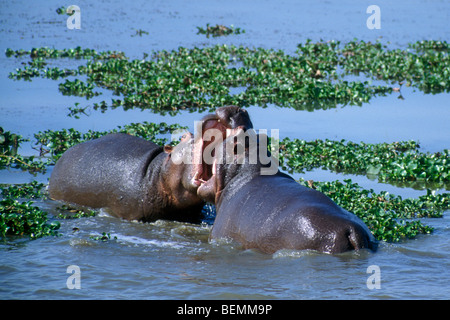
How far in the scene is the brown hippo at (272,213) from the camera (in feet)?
21.0

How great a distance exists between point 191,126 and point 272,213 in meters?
5.41

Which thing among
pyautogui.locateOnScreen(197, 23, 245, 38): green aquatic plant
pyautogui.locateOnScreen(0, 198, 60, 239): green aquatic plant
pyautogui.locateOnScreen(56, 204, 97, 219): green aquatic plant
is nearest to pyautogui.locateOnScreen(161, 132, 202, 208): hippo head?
pyautogui.locateOnScreen(56, 204, 97, 219): green aquatic plant

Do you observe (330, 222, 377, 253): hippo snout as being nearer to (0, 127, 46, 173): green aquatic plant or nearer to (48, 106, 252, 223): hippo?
(48, 106, 252, 223): hippo

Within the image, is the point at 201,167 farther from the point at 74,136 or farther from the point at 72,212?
the point at 74,136

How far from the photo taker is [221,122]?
309 inches

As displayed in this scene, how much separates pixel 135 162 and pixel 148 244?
1344 mm

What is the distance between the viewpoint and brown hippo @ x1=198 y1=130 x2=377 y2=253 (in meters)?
6.41

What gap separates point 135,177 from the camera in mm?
8617

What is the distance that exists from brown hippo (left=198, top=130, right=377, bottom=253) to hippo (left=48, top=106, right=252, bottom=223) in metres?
0.32

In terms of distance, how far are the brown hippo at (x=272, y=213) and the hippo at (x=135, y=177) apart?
0.32 m

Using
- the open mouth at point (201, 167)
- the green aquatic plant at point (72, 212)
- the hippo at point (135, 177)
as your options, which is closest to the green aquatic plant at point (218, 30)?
the hippo at point (135, 177)

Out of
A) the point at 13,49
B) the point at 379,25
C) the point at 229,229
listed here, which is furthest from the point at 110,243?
the point at 379,25

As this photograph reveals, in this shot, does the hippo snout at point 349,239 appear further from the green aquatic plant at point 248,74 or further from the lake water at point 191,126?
the green aquatic plant at point 248,74
